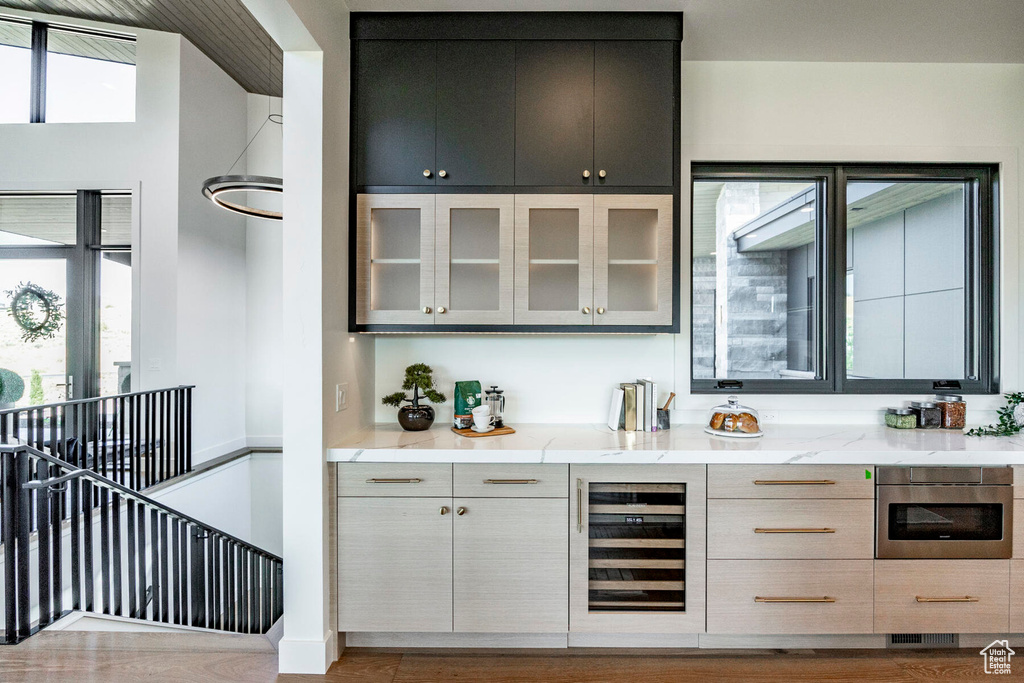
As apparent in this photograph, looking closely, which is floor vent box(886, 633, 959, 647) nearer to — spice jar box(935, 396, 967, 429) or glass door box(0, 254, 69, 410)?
spice jar box(935, 396, 967, 429)

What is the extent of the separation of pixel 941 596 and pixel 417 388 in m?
2.51

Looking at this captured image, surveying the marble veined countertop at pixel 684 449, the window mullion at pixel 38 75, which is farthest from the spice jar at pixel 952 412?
the window mullion at pixel 38 75

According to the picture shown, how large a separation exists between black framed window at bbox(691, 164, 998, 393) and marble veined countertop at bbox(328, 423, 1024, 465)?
56cm

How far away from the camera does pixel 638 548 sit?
7.22 ft

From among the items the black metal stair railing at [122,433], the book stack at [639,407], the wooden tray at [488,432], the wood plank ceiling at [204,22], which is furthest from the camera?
the wood plank ceiling at [204,22]

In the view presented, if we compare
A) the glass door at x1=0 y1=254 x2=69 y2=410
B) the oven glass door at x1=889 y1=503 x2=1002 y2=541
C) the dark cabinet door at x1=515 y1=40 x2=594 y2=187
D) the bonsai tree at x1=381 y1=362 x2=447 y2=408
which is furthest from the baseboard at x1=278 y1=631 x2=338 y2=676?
the glass door at x1=0 y1=254 x2=69 y2=410

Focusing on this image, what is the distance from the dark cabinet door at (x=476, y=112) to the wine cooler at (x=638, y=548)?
1463 mm

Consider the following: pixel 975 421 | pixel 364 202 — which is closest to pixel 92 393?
pixel 364 202

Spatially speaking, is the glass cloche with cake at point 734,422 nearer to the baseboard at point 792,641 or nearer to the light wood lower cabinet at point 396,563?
the baseboard at point 792,641

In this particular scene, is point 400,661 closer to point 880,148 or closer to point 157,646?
point 157,646

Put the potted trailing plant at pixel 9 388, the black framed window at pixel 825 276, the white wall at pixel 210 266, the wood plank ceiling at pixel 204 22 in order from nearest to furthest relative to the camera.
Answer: the black framed window at pixel 825 276 → the wood plank ceiling at pixel 204 22 → the potted trailing plant at pixel 9 388 → the white wall at pixel 210 266

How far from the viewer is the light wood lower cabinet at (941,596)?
2.18 m

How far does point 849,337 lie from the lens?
2902mm

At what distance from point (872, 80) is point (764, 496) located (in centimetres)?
238
